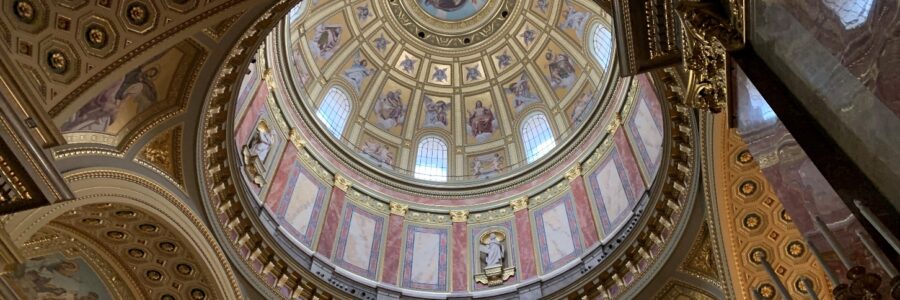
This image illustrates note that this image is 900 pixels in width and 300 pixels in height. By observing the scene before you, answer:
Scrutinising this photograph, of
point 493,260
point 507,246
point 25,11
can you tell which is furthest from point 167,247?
point 507,246

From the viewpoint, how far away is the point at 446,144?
25562 millimetres

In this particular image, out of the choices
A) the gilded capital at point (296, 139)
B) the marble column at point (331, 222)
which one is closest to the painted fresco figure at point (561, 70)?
the marble column at point (331, 222)

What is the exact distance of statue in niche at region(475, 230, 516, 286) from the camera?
19.4 m

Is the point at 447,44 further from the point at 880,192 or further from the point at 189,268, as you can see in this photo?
the point at 880,192

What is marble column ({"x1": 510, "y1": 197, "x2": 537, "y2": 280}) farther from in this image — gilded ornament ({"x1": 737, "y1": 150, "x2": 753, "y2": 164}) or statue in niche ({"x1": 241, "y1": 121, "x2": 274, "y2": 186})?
gilded ornament ({"x1": 737, "y1": 150, "x2": 753, "y2": 164})

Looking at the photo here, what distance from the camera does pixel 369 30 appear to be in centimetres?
2667

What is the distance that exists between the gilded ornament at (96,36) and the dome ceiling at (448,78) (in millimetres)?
10843

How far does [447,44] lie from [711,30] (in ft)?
74.1

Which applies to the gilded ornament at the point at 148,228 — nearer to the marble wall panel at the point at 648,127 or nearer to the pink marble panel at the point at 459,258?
the pink marble panel at the point at 459,258

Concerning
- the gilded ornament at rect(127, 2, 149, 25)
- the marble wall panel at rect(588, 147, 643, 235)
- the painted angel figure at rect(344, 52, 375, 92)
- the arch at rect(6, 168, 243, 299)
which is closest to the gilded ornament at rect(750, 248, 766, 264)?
the marble wall panel at rect(588, 147, 643, 235)

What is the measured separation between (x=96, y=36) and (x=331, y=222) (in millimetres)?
10596

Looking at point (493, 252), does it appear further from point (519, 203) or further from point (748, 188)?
point (748, 188)

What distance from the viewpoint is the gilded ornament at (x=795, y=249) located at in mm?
11421

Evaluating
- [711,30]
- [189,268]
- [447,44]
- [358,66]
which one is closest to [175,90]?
[189,268]
